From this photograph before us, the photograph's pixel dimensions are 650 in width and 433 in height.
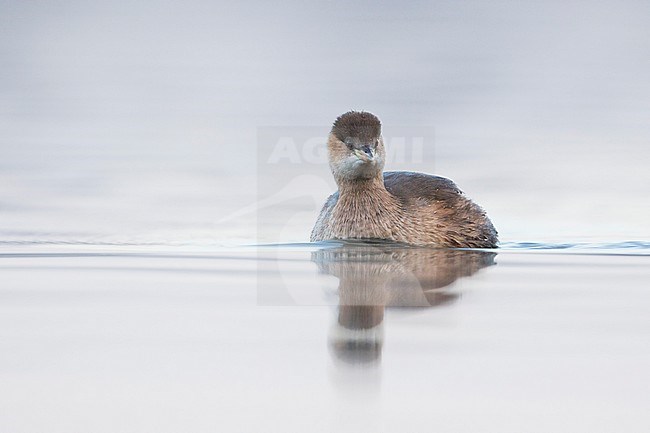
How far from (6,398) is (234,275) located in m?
2.45

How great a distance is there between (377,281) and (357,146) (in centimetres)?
343

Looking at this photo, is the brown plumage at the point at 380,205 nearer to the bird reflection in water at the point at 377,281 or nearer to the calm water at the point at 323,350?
the bird reflection in water at the point at 377,281

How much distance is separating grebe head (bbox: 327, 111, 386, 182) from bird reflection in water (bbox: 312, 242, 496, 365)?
34.2 inches

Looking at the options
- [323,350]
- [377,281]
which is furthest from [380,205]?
[323,350]

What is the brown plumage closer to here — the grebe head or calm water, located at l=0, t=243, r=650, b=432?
the grebe head

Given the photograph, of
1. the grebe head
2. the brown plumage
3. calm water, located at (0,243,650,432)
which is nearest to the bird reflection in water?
calm water, located at (0,243,650,432)

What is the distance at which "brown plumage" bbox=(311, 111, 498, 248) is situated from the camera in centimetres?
734

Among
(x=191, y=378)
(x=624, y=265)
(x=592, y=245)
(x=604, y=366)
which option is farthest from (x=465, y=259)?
(x=191, y=378)

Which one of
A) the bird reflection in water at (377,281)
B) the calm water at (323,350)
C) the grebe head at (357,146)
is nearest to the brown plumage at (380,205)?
the grebe head at (357,146)

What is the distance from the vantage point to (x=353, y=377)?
233cm

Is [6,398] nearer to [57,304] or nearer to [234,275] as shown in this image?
[57,304]

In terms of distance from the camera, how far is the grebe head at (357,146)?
7539 millimetres

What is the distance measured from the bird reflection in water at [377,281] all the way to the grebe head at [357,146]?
87 centimetres

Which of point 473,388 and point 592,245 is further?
point 592,245
